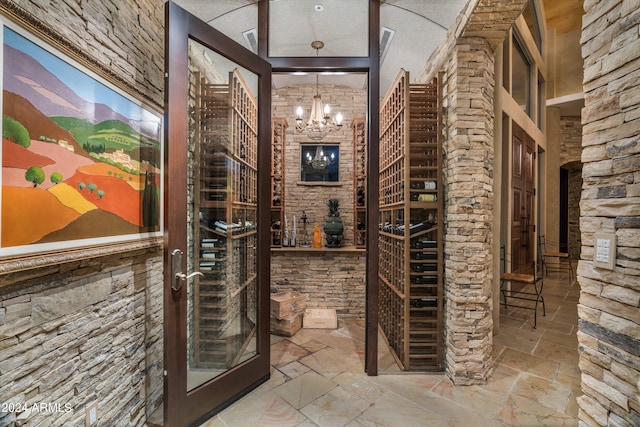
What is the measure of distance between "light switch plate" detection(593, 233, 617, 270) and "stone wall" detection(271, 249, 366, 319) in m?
2.79

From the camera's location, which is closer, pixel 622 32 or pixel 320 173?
pixel 622 32

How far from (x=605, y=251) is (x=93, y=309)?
2.33m

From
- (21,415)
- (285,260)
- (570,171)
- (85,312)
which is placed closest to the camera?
(21,415)

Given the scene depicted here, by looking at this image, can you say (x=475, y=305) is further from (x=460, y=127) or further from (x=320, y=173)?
(x=320, y=173)

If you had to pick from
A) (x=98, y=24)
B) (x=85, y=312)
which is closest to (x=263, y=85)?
(x=98, y=24)

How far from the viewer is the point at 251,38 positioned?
2.42m

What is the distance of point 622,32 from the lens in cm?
108

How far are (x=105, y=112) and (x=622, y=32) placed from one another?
230cm

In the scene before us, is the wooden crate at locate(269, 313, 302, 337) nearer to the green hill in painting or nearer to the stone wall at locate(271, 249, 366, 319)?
the stone wall at locate(271, 249, 366, 319)

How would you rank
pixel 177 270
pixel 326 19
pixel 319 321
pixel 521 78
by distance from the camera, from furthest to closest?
pixel 521 78 → pixel 319 321 → pixel 326 19 → pixel 177 270

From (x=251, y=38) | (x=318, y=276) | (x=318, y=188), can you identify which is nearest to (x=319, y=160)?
(x=318, y=188)

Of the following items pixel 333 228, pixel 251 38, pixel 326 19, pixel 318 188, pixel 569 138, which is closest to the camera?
pixel 251 38

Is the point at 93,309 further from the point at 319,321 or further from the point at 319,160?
the point at 319,160

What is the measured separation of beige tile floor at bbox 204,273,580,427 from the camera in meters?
1.83
